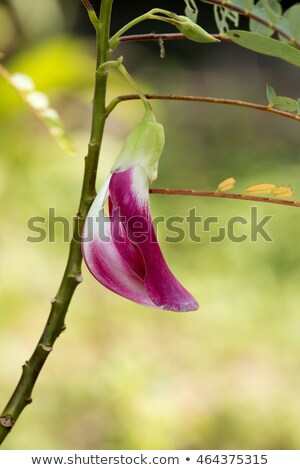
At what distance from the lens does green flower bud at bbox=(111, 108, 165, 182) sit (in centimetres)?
43

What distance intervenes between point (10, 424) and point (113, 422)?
813mm

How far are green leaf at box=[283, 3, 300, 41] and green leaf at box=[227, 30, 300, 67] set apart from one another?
2 cm

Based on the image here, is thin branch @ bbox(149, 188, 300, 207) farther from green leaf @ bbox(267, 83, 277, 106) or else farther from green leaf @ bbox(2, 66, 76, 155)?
green leaf @ bbox(2, 66, 76, 155)

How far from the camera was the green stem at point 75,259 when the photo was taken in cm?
41

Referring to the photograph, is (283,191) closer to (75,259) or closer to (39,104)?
(75,259)

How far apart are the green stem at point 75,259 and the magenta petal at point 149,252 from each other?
0.07ft

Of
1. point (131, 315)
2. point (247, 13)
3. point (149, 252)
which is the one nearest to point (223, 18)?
point (247, 13)

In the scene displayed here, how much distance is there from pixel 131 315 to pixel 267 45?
3.85ft

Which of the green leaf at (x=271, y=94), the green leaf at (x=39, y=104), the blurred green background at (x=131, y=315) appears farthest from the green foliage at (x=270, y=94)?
the blurred green background at (x=131, y=315)

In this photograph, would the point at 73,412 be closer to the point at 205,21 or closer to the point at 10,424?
the point at 10,424

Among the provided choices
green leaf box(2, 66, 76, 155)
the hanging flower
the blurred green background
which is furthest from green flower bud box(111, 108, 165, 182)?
the blurred green background

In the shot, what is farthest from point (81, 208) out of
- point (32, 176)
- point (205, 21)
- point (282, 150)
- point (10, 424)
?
point (205, 21)

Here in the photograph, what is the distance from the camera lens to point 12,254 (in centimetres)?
150

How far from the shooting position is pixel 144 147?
0.44 meters
